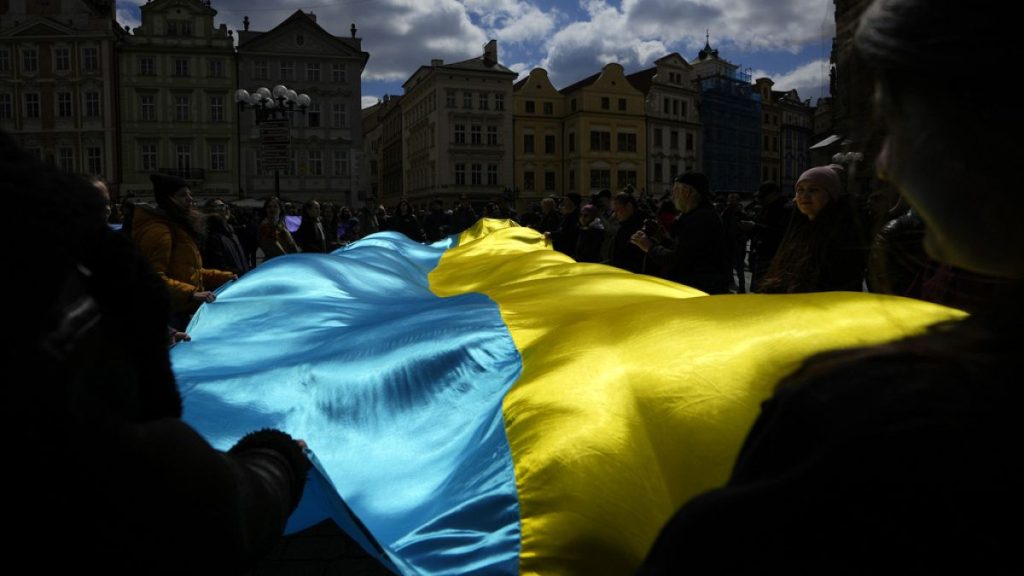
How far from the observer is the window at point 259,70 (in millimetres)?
47031

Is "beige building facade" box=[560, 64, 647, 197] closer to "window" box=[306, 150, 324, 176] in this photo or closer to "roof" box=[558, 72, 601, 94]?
"roof" box=[558, 72, 601, 94]

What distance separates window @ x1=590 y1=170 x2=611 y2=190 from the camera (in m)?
59.4

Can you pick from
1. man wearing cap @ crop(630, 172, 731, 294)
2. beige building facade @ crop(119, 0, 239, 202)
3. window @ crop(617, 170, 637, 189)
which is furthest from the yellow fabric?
window @ crop(617, 170, 637, 189)

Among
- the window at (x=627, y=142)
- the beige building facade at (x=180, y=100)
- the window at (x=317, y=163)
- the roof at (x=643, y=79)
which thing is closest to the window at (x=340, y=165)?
the window at (x=317, y=163)

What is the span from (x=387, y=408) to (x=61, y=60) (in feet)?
164

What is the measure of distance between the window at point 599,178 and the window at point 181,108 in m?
28.6

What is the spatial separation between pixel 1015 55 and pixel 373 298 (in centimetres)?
561

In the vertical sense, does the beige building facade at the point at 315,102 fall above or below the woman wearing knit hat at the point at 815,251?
above

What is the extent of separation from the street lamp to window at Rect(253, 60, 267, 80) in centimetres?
2984

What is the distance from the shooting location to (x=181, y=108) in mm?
46125

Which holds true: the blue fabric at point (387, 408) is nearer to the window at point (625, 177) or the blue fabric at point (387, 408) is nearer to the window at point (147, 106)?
the window at point (147, 106)

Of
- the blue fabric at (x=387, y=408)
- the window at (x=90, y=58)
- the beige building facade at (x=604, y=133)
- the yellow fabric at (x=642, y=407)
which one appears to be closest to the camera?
the yellow fabric at (x=642, y=407)

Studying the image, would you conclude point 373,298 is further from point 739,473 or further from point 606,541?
point 739,473

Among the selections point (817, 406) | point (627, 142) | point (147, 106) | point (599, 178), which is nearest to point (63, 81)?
point (147, 106)
